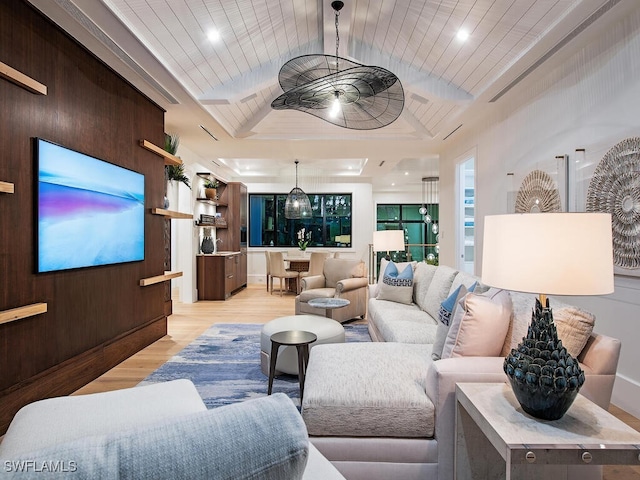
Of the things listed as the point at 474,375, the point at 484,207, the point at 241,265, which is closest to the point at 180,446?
the point at 474,375

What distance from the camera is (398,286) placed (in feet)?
13.4

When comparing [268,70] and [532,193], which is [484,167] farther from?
[268,70]

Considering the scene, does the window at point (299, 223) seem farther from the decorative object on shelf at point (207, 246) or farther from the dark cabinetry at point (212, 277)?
the dark cabinetry at point (212, 277)

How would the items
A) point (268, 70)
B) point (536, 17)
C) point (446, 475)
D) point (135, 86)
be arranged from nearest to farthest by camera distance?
point (446, 475)
point (536, 17)
point (135, 86)
point (268, 70)

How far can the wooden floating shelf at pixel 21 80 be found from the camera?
6.79ft

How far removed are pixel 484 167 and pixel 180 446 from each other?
4.82 metres

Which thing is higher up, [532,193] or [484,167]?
[484,167]

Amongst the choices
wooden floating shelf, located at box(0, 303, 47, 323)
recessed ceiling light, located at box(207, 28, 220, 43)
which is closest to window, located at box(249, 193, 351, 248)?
recessed ceiling light, located at box(207, 28, 220, 43)

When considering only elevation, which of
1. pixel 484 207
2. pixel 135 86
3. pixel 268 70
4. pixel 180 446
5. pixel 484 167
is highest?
A: pixel 268 70

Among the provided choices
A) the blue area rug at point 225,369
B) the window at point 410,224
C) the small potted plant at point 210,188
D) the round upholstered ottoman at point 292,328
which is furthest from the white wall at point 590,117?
the window at point 410,224

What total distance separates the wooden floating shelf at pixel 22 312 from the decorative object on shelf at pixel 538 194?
13.0ft

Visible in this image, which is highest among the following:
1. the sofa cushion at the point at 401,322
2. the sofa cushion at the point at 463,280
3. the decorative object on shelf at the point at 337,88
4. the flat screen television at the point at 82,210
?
the decorative object on shelf at the point at 337,88

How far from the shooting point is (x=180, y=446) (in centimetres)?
52

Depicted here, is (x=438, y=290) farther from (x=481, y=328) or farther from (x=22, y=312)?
(x=22, y=312)
